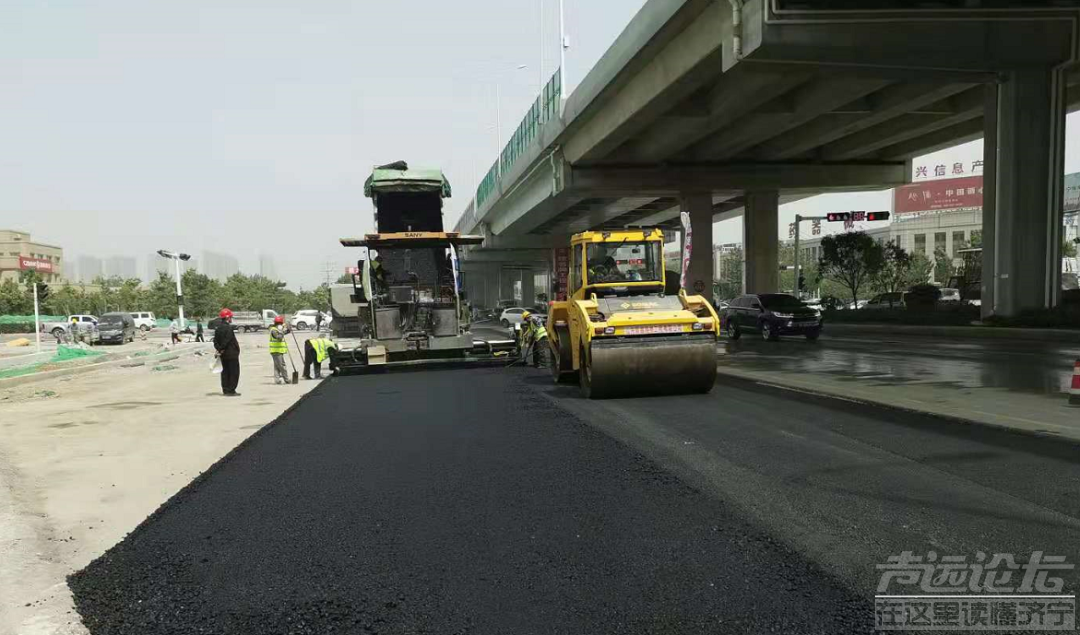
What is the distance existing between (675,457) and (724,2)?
16.6 metres

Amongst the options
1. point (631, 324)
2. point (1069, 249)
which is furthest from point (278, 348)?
point (1069, 249)

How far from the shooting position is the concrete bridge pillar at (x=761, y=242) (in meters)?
37.9

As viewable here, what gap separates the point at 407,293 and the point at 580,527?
13.3 meters

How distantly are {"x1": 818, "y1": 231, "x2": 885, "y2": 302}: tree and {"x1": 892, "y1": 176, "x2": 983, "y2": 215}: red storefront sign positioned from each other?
65.1 meters

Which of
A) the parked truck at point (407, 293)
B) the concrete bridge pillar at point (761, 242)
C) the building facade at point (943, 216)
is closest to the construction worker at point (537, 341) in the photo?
the parked truck at point (407, 293)

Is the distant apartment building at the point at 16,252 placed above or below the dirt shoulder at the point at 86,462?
above

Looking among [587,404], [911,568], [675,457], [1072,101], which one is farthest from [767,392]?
[1072,101]

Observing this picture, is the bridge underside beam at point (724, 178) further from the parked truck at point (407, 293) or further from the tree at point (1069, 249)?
the tree at point (1069, 249)

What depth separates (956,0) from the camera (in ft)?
65.8

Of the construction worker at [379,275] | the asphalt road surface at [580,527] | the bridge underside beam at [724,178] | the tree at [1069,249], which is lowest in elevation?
the asphalt road surface at [580,527]

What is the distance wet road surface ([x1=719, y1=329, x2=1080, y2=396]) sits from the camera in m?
12.3

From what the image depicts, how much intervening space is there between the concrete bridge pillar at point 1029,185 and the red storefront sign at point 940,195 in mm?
80119

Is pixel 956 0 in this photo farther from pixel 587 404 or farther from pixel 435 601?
pixel 435 601

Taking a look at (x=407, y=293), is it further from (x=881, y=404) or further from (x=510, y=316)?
(x=510, y=316)
